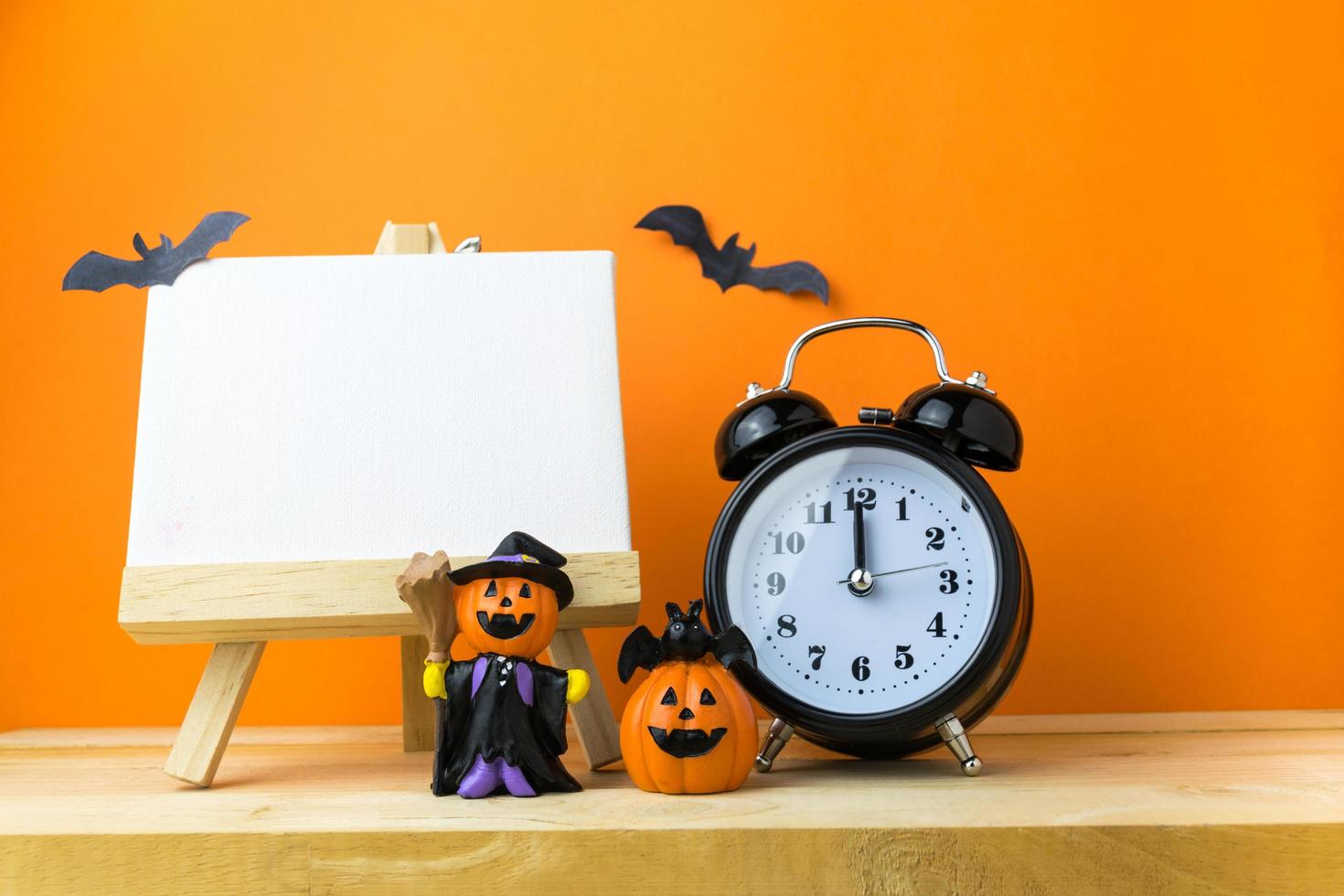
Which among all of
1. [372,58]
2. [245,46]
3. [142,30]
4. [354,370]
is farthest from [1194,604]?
[142,30]

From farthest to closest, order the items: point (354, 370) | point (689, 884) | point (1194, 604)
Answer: point (1194, 604) → point (354, 370) → point (689, 884)

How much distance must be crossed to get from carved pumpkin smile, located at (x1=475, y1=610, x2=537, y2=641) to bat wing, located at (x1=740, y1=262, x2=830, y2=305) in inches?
23.9

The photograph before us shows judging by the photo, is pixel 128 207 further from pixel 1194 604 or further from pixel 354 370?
pixel 1194 604

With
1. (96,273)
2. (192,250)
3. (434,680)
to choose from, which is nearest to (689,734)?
(434,680)

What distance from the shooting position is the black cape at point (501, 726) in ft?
2.69

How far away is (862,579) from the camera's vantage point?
0.92 m

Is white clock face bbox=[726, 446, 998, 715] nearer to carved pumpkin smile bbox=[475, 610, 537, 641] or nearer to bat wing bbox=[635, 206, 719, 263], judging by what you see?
carved pumpkin smile bbox=[475, 610, 537, 641]

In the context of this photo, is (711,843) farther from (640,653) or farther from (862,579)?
(862,579)

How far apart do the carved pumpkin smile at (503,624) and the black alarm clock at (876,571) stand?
7.2 inches

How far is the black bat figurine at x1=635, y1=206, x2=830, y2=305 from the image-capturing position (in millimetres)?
1285

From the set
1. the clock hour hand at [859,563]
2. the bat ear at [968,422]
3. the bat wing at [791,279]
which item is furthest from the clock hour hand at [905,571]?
the bat wing at [791,279]

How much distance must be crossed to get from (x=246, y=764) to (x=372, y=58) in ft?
2.86

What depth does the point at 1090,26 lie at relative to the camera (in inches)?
51.6

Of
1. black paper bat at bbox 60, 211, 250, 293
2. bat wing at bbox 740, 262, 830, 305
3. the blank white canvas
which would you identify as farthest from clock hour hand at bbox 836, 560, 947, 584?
black paper bat at bbox 60, 211, 250, 293
